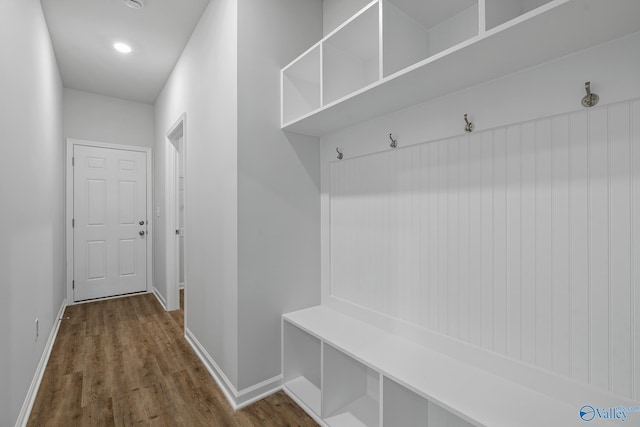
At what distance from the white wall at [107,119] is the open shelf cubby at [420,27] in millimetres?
4027

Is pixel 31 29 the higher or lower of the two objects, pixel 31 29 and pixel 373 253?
the higher

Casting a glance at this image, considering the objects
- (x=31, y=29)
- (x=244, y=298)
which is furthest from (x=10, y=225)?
(x=31, y=29)

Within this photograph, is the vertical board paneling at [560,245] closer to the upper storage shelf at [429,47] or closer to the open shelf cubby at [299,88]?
the upper storage shelf at [429,47]

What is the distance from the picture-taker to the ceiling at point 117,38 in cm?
231

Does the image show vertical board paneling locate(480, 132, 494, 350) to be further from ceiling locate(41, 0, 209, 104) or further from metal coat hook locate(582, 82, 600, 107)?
ceiling locate(41, 0, 209, 104)

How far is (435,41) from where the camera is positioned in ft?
4.91

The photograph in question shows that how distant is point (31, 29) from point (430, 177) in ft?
8.84

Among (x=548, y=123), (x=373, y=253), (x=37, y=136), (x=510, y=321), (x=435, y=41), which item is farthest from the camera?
(x=37, y=136)

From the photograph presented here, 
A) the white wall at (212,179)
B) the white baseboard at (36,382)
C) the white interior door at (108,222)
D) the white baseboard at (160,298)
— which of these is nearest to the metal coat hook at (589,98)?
the white wall at (212,179)

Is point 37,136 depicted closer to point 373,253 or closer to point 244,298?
point 244,298

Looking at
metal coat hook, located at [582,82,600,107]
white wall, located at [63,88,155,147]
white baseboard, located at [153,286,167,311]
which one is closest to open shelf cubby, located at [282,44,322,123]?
metal coat hook, located at [582,82,600,107]

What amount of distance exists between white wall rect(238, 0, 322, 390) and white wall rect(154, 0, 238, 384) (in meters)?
0.06

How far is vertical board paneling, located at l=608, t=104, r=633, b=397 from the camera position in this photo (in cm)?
96

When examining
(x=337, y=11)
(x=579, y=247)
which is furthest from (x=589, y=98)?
(x=337, y=11)
